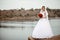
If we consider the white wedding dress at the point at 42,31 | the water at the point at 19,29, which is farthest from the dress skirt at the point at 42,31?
the water at the point at 19,29

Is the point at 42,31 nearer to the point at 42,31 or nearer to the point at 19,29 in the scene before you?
the point at 42,31

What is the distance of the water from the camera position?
318cm

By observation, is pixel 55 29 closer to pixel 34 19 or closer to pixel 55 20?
pixel 55 20

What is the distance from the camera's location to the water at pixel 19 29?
3182 mm

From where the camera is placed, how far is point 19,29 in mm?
3232

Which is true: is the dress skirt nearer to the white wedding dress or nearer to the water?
the white wedding dress

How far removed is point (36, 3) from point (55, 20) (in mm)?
556

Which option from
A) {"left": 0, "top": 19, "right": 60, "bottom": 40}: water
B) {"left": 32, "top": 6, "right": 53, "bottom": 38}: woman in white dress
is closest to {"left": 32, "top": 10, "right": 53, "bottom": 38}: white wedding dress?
{"left": 32, "top": 6, "right": 53, "bottom": 38}: woman in white dress

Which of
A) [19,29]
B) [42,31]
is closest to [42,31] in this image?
[42,31]

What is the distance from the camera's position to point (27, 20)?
3.22 metres

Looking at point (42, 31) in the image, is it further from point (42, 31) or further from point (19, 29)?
point (19, 29)

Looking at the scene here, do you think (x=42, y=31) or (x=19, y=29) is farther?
(x=19, y=29)

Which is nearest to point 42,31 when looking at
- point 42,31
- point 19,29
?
point 42,31

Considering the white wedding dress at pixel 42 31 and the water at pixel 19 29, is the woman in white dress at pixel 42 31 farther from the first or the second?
the water at pixel 19 29
